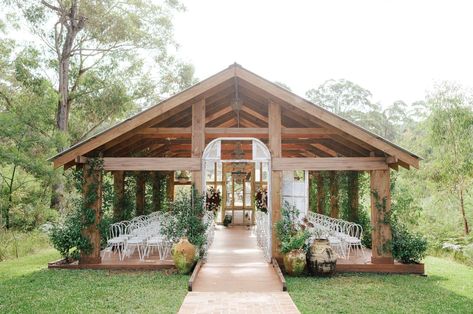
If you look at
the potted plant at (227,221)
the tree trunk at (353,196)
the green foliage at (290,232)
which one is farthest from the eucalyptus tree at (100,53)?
the tree trunk at (353,196)

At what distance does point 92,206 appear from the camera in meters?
8.91

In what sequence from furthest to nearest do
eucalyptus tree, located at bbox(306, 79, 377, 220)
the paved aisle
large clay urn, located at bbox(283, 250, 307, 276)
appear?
eucalyptus tree, located at bbox(306, 79, 377, 220)
large clay urn, located at bbox(283, 250, 307, 276)
the paved aisle

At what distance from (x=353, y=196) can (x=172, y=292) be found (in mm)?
6909

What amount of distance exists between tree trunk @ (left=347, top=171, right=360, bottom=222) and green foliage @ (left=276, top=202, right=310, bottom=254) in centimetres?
365

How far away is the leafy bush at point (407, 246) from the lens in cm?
872

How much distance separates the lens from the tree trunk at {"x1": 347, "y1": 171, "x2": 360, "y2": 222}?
11.9 metres

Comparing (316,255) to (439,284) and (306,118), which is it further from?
(306,118)

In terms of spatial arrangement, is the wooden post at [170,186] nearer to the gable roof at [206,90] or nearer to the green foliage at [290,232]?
the gable roof at [206,90]

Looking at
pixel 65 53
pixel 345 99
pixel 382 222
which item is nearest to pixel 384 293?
pixel 382 222

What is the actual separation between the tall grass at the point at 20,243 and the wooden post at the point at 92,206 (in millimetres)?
3675

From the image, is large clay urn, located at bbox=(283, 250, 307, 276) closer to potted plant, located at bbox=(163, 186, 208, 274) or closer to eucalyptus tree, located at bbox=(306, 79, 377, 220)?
potted plant, located at bbox=(163, 186, 208, 274)

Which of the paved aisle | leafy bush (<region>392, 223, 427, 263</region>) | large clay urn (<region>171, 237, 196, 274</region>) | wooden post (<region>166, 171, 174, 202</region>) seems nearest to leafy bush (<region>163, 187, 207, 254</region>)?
large clay urn (<region>171, 237, 196, 274</region>)

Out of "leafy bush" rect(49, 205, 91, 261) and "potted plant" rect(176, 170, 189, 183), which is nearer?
"leafy bush" rect(49, 205, 91, 261)

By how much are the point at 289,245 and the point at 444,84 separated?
8900mm
